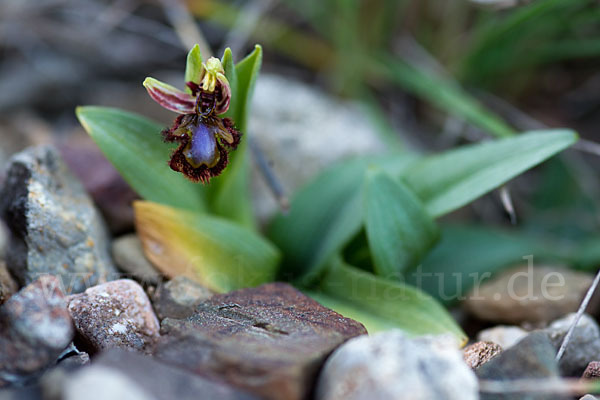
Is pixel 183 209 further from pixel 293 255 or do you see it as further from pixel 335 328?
pixel 335 328

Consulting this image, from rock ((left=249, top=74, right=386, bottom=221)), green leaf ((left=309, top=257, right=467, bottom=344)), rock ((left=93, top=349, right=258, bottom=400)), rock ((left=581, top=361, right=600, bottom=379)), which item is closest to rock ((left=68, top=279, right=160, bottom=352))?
rock ((left=93, top=349, right=258, bottom=400))

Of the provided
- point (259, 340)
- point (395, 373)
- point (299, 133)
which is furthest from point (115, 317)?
point (299, 133)

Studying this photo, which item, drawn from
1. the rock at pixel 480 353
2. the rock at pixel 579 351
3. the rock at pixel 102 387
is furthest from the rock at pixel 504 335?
the rock at pixel 102 387

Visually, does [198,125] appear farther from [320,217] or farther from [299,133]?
[299,133]

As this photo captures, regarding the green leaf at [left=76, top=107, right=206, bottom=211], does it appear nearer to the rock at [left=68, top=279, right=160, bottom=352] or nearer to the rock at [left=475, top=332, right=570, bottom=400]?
the rock at [left=68, top=279, right=160, bottom=352]

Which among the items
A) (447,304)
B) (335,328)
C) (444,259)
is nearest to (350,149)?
(444,259)

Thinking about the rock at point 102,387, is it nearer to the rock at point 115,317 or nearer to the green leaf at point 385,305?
the rock at point 115,317
